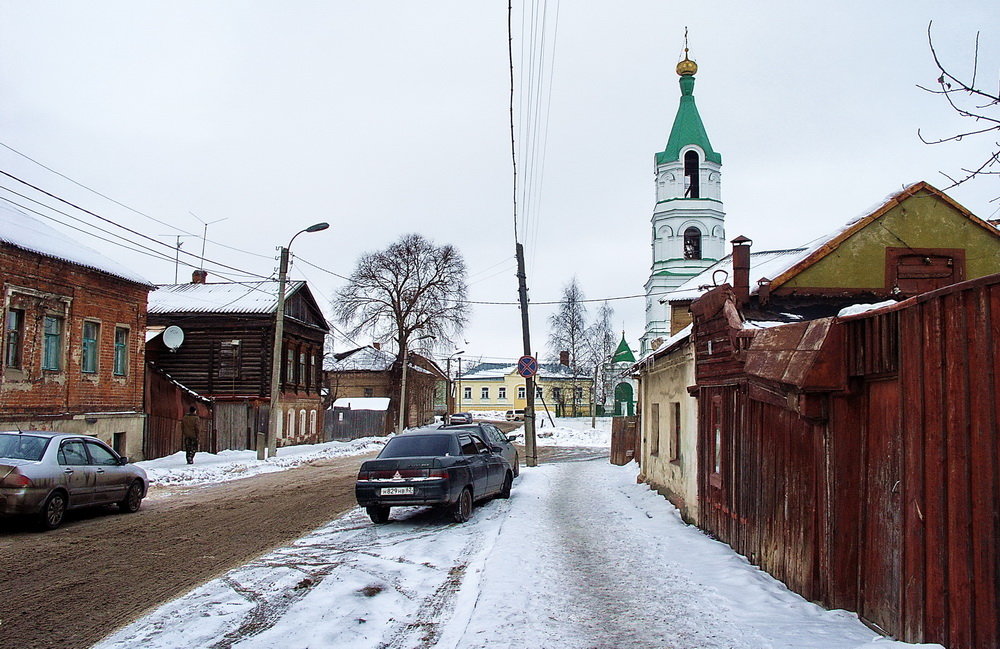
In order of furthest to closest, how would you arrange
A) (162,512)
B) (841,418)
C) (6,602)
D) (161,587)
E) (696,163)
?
(696,163)
(162,512)
(161,587)
(6,602)
(841,418)

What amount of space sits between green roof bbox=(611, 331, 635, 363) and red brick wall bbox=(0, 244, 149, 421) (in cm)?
5180

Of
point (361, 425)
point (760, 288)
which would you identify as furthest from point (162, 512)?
point (361, 425)

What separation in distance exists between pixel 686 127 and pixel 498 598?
4628 centimetres

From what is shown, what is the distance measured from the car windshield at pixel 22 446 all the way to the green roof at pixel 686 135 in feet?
142

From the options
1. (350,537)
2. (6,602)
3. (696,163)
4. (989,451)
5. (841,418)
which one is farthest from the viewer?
(696,163)

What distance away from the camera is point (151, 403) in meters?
27.7

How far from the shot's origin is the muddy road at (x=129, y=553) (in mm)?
6625

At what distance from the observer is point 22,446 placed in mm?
11570

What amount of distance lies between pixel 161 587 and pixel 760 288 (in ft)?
28.0

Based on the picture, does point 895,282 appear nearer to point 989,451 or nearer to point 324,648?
point 989,451

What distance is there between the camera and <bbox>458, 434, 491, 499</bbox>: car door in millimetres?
13305

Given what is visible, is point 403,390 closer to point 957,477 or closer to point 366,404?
point 366,404

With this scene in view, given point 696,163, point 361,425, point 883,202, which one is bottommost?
point 361,425

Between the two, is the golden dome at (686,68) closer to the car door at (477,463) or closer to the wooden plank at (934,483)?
the car door at (477,463)
